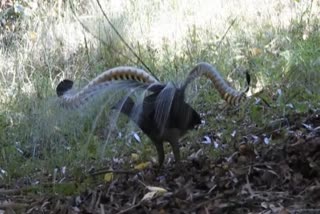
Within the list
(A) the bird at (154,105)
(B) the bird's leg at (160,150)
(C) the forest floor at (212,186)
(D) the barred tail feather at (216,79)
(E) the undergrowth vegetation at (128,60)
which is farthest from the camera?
(E) the undergrowth vegetation at (128,60)

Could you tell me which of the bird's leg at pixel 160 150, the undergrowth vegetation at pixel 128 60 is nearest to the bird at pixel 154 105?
the bird's leg at pixel 160 150

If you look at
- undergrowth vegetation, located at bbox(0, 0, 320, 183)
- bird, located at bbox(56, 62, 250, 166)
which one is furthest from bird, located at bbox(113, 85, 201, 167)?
undergrowth vegetation, located at bbox(0, 0, 320, 183)

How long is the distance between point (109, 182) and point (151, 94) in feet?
1.58

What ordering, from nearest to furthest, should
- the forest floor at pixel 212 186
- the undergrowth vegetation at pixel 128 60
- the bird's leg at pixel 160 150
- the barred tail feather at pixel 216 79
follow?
1. the forest floor at pixel 212 186
2. the bird's leg at pixel 160 150
3. the barred tail feather at pixel 216 79
4. the undergrowth vegetation at pixel 128 60

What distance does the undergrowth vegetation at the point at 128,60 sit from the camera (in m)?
3.80

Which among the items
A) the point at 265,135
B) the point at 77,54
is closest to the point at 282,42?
the point at 77,54

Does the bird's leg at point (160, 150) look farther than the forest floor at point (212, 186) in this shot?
Yes

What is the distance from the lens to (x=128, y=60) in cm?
545

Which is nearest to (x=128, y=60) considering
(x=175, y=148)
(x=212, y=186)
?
(x=175, y=148)

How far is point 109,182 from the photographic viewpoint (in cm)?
298

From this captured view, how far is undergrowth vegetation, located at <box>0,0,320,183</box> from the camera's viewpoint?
3.80 m

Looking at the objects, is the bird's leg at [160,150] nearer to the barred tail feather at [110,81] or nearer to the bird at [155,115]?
the bird at [155,115]

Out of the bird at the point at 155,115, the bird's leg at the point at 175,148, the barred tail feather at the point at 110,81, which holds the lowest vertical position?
the bird's leg at the point at 175,148

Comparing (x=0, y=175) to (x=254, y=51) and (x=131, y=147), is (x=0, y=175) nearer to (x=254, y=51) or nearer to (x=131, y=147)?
(x=131, y=147)
